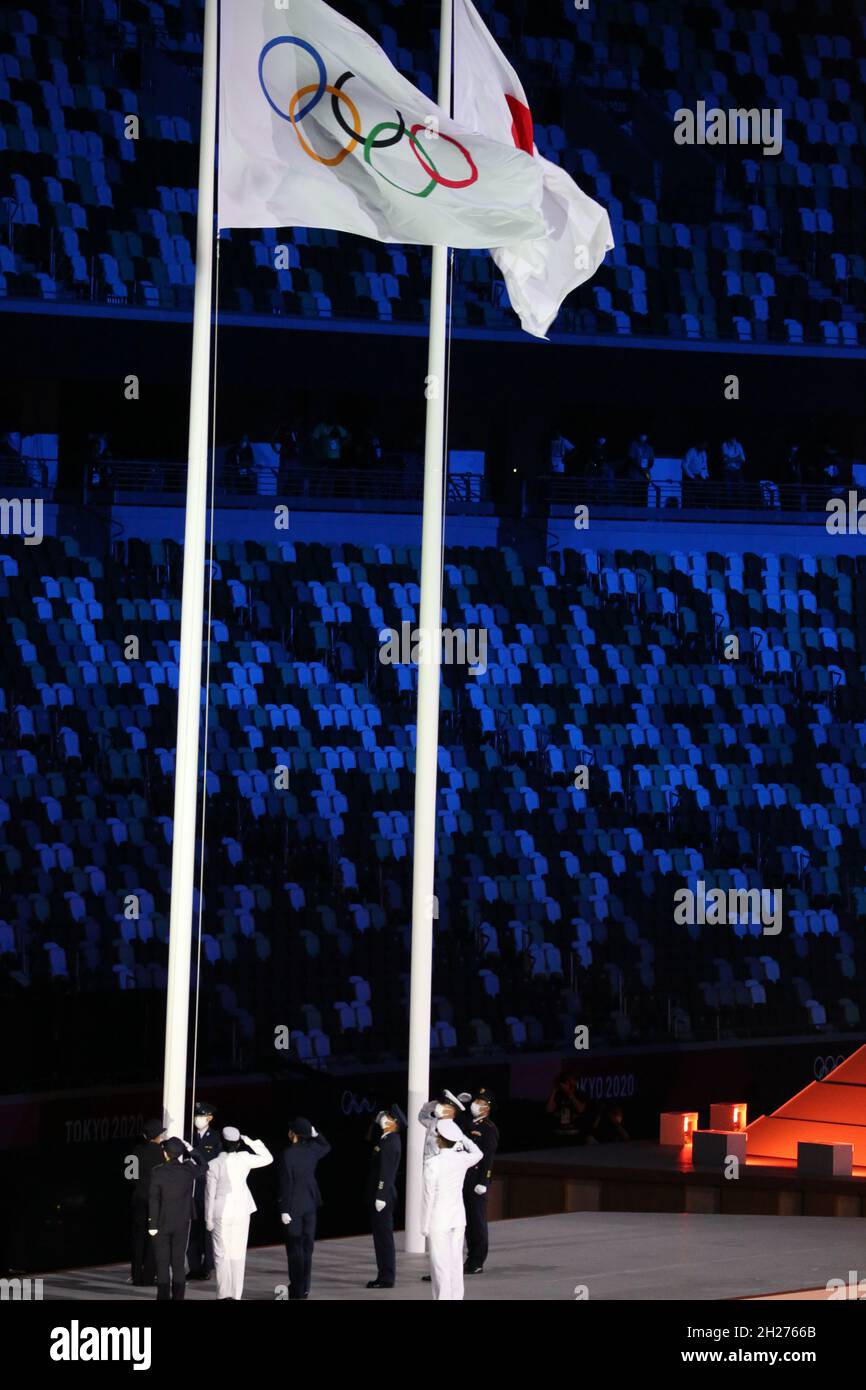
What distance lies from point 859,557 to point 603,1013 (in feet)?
32.9

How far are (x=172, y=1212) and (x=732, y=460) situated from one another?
72.2ft

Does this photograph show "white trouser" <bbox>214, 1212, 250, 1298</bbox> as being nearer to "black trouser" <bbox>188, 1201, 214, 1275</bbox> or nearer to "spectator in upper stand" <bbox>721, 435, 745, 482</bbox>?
"black trouser" <bbox>188, 1201, 214, 1275</bbox>

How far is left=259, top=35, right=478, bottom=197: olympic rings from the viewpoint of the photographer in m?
13.9

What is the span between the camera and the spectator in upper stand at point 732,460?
113 feet

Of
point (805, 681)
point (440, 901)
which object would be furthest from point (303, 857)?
point (805, 681)

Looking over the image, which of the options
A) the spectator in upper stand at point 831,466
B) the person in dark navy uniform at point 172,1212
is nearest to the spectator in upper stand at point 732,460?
the spectator in upper stand at point 831,466

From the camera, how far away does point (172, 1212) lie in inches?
541

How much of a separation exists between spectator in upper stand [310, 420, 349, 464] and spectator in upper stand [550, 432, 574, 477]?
2755 millimetres

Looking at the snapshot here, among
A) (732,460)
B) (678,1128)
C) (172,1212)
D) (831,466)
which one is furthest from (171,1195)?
(831,466)

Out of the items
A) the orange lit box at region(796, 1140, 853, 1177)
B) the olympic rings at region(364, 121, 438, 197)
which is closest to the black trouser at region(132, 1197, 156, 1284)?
the olympic rings at region(364, 121, 438, 197)

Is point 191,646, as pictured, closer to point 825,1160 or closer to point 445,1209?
point 445,1209

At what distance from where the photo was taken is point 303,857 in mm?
26656
